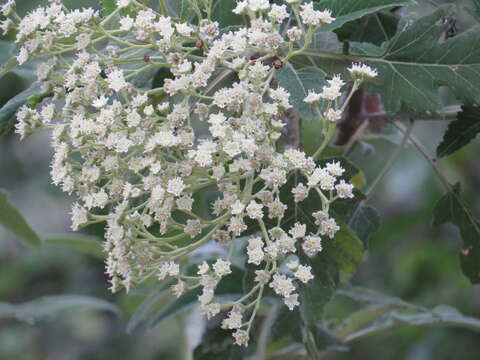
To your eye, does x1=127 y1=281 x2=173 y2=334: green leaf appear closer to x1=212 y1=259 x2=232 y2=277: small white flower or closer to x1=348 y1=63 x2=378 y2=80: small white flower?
x1=212 y1=259 x2=232 y2=277: small white flower

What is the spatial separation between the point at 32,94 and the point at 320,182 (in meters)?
0.55

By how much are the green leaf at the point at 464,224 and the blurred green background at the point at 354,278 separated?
618 millimetres

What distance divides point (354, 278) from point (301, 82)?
236 cm

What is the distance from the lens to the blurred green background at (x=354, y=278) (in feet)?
9.85

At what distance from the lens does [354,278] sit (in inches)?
132

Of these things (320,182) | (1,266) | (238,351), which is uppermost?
(1,266)

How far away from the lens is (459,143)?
1330mm

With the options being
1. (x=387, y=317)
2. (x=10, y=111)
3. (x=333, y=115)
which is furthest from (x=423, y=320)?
(x=10, y=111)

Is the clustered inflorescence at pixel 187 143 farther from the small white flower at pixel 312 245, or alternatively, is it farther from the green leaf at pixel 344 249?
the green leaf at pixel 344 249

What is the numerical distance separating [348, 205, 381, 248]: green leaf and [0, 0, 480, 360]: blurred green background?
630 millimetres

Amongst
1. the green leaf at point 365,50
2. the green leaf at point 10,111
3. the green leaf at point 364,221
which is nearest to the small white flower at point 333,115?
the green leaf at point 365,50

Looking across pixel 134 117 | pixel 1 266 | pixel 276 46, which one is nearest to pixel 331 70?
pixel 276 46

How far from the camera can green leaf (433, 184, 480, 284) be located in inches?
56.6

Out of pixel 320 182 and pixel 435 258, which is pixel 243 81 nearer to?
pixel 320 182
